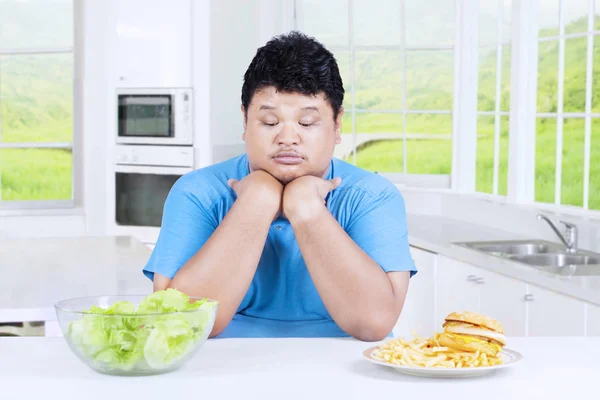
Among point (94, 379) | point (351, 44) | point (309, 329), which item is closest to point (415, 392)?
point (94, 379)

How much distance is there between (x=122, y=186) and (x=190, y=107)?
642 millimetres

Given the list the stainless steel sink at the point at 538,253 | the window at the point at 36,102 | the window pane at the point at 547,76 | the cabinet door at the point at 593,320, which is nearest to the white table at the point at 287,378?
the cabinet door at the point at 593,320

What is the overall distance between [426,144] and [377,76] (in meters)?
0.51

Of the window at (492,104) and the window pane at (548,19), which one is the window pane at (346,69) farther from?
the window pane at (548,19)

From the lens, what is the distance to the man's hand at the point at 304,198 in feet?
6.17

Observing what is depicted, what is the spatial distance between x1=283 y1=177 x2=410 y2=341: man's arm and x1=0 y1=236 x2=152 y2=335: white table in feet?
2.36

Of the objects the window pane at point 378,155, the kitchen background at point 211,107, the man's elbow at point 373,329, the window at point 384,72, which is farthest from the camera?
the window pane at point 378,155

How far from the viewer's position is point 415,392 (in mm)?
1361

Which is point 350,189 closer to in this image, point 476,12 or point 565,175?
point 476,12

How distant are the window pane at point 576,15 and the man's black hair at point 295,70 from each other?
6031 millimetres

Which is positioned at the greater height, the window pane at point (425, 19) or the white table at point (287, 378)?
the window pane at point (425, 19)

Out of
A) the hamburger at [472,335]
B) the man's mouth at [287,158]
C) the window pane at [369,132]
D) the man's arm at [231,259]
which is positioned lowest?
the hamburger at [472,335]

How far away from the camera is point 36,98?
19.9ft

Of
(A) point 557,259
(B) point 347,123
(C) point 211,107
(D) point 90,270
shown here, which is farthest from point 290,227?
(B) point 347,123
